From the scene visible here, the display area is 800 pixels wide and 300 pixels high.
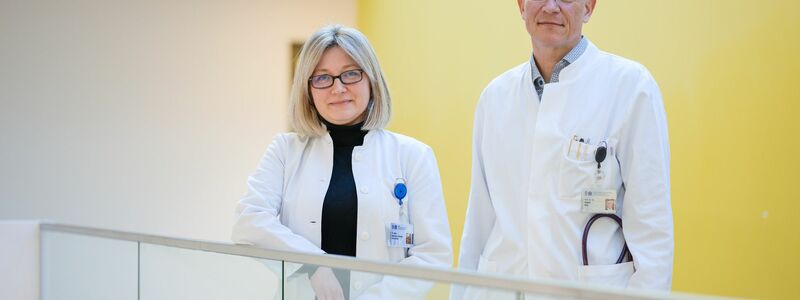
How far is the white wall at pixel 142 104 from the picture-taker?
251 inches

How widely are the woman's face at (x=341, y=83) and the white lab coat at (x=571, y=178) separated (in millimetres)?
358

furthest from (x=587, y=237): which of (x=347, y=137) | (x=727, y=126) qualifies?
(x=727, y=126)

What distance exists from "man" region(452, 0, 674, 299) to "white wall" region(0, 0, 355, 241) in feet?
15.0

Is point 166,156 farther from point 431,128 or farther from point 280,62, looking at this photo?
point 431,128

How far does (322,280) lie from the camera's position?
7.76ft

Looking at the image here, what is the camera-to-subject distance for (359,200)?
254 cm

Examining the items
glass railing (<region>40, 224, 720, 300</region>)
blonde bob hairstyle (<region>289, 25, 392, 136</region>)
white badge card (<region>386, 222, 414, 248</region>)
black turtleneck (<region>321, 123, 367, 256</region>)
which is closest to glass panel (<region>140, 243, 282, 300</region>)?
glass railing (<region>40, 224, 720, 300</region>)

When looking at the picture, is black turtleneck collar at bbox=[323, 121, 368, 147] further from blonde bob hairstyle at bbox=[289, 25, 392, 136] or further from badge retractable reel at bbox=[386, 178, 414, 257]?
badge retractable reel at bbox=[386, 178, 414, 257]

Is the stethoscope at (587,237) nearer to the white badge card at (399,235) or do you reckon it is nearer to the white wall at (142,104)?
the white badge card at (399,235)

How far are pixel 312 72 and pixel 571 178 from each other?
777 millimetres

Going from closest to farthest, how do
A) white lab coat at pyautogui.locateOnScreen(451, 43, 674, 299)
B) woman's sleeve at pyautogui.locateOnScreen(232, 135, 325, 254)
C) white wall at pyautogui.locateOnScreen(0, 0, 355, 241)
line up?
white lab coat at pyautogui.locateOnScreen(451, 43, 674, 299) < woman's sleeve at pyautogui.locateOnScreen(232, 135, 325, 254) < white wall at pyautogui.locateOnScreen(0, 0, 355, 241)

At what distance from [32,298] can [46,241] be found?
0.28 meters

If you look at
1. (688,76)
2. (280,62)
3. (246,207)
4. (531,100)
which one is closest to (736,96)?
(688,76)

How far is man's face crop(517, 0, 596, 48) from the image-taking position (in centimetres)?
239
